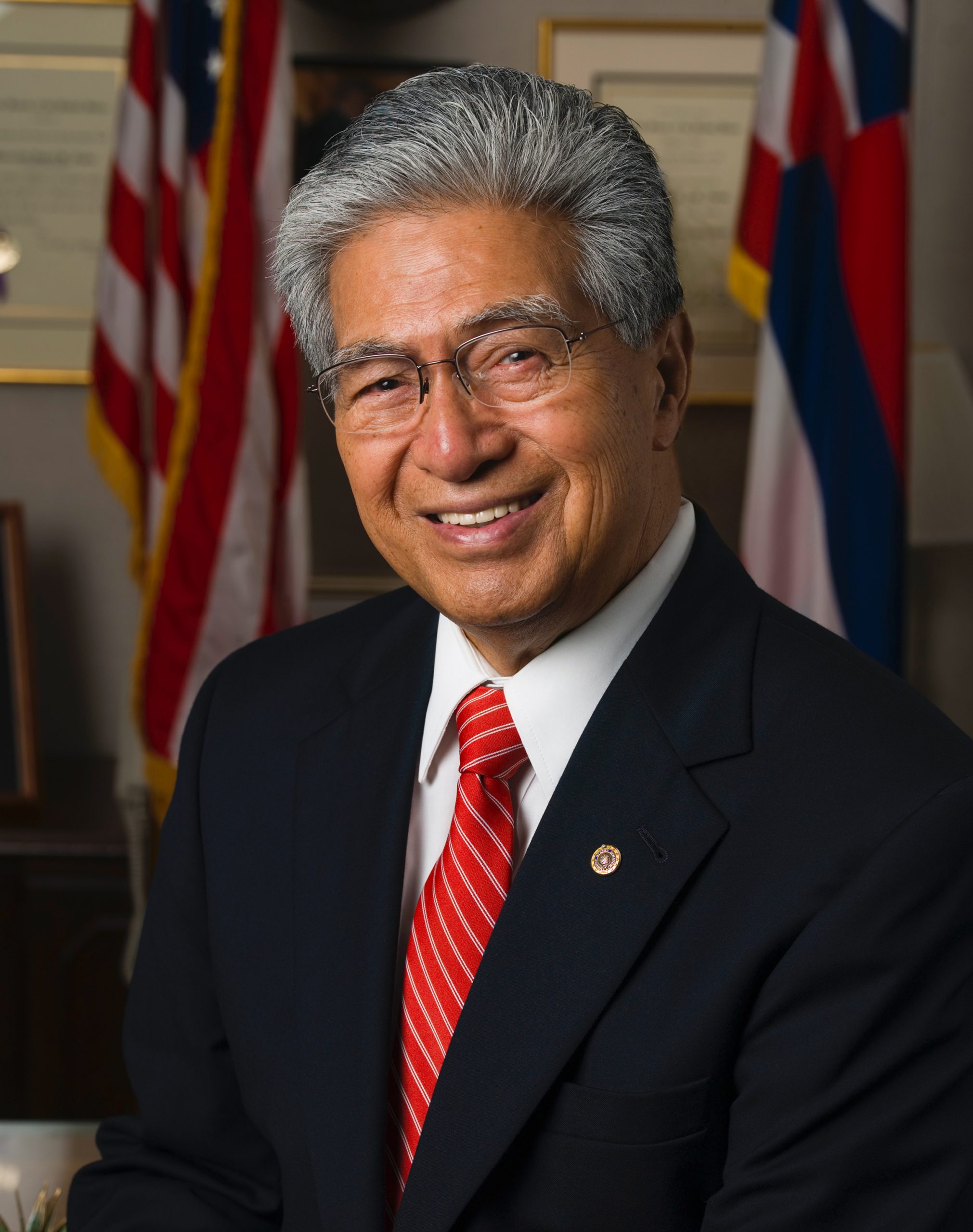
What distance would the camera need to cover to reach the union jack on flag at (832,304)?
2.32 metres

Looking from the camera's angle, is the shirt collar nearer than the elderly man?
No

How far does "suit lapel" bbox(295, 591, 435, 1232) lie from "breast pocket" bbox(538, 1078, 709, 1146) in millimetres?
206

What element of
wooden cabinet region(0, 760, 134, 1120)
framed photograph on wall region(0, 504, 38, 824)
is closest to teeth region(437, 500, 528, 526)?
wooden cabinet region(0, 760, 134, 1120)

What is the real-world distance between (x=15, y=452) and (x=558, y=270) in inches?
99.1

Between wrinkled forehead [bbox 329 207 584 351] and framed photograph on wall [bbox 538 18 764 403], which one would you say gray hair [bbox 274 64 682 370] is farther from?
framed photograph on wall [bbox 538 18 764 403]

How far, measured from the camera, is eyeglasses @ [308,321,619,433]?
1.02 metres

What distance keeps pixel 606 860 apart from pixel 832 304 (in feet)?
5.70

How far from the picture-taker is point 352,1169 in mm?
1036

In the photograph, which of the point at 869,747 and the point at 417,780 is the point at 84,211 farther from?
the point at 869,747

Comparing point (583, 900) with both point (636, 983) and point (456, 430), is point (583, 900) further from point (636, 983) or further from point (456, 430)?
point (456, 430)

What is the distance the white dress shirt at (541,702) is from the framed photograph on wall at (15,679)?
1868 millimetres

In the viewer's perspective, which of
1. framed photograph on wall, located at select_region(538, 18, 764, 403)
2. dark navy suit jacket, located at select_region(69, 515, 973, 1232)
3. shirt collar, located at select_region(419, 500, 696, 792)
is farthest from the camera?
framed photograph on wall, located at select_region(538, 18, 764, 403)

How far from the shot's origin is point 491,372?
3.40 feet

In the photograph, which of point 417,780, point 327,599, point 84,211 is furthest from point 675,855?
point 84,211
